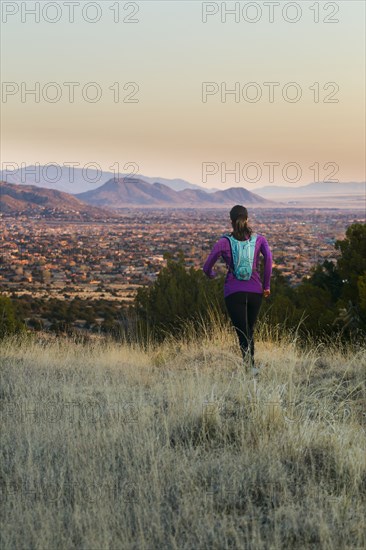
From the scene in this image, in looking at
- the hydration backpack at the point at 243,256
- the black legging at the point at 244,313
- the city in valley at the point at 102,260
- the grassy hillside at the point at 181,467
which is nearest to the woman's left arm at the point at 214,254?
the hydration backpack at the point at 243,256

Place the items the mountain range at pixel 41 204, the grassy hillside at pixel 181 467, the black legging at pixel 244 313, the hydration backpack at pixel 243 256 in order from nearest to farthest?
the grassy hillside at pixel 181 467, the hydration backpack at pixel 243 256, the black legging at pixel 244 313, the mountain range at pixel 41 204

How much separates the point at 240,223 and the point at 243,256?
343mm

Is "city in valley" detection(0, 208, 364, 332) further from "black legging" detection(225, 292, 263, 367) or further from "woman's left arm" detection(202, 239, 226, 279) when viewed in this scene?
"woman's left arm" detection(202, 239, 226, 279)

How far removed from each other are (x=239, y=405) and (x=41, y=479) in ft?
6.37

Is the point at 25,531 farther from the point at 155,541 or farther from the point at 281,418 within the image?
the point at 281,418

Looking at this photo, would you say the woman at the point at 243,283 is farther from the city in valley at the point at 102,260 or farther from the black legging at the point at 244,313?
the city in valley at the point at 102,260

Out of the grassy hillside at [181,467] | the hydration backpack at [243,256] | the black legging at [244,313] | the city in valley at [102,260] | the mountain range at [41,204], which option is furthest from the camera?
the mountain range at [41,204]

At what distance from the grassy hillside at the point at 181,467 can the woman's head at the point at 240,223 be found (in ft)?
4.57

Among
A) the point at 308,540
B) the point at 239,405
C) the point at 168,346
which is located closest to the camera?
the point at 308,540

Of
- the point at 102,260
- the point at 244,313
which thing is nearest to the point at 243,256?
the point at 244,313

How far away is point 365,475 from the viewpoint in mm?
4496

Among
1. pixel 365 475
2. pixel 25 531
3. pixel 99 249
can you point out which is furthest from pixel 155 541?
pixel 99 249

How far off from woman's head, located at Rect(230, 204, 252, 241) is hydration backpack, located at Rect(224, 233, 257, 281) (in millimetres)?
59

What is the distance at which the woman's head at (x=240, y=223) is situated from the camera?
7336mm
